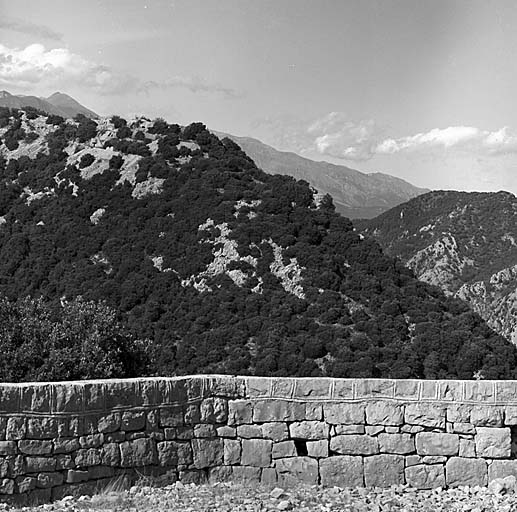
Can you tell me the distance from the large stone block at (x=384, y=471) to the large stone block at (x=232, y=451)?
138 cm

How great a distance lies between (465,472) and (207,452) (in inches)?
109

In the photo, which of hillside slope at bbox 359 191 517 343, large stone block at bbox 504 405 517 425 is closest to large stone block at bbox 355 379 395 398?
large stone block at bbox 504 405 517 425

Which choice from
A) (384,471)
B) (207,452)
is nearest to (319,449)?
(384,471)

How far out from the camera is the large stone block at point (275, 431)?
8.45 meters

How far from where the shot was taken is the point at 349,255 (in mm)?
36844

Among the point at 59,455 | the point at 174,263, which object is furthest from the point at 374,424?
the point at 174,263

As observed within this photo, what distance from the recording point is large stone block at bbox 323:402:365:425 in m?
8.42

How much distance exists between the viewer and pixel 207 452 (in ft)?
27.5

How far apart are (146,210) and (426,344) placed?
54.0 feet

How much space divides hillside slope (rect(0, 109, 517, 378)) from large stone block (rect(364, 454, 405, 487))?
16682mm

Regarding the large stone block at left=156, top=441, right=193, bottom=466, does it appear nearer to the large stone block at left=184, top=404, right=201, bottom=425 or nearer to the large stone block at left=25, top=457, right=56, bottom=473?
the large stone block at left=184, top=404, right=201, bottom=425

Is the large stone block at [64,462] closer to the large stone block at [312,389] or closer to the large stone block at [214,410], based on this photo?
the large stone block at [214,410]

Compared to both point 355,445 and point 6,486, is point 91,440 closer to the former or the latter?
point 6,486

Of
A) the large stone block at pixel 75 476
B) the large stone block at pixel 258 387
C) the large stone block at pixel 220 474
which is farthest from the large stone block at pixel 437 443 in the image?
the large stone block at pixel 75 476
